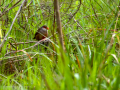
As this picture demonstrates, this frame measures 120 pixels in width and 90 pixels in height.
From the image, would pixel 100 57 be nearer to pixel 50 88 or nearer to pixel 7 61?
pixel 50 88

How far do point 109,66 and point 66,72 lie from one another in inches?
30.8

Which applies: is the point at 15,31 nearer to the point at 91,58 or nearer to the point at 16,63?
the point at 16,63

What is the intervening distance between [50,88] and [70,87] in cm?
16

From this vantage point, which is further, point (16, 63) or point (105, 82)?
point (16, 63)

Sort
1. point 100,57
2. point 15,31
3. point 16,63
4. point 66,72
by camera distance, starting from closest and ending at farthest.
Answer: point 66,72 < point 100,57 < point 16,63 < point 15,31

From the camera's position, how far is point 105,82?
4.51ft

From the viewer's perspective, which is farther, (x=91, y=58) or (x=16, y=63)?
(x=16, y=63)

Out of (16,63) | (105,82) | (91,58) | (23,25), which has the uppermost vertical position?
(23,25)

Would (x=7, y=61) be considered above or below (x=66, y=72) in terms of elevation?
below

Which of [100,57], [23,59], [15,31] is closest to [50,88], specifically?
[100,57]

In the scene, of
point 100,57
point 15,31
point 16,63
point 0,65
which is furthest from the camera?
point 15,31

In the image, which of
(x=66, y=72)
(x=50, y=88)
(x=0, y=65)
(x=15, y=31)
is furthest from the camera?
(x=15, y=31)

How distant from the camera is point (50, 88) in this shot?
1170 millimetres

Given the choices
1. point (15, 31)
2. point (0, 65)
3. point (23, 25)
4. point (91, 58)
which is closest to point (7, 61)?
point (0, 65)
